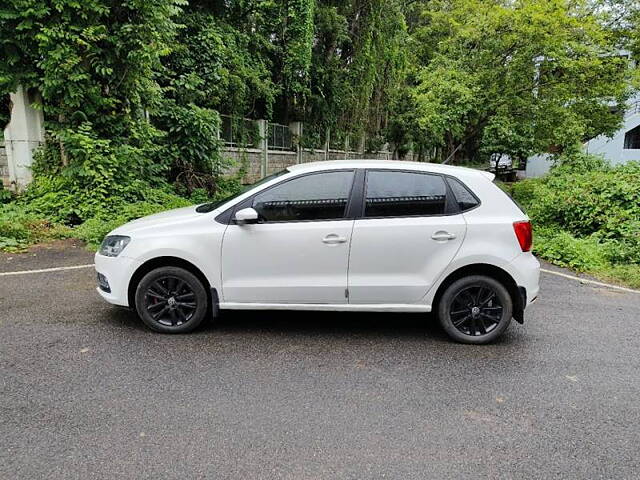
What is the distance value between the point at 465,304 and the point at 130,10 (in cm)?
803

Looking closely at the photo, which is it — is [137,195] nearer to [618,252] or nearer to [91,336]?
[91,336]

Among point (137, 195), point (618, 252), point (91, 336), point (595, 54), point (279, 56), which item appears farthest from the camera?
point (279, 56)

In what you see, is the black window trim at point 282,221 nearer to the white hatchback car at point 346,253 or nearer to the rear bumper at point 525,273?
the white hatchback car at point 346,253

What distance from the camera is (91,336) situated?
4090 millimetres

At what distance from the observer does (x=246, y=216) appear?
3.94m

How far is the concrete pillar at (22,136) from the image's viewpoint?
8992mm

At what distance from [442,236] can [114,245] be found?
3.06 m

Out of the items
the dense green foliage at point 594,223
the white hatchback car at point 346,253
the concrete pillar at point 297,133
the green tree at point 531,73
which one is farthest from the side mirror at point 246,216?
the concrete pillar at point 297,133

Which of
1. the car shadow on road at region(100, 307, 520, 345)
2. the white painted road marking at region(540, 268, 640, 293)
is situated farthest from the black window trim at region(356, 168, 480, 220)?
the white painted road marking at region(540, 268, 640, 293)

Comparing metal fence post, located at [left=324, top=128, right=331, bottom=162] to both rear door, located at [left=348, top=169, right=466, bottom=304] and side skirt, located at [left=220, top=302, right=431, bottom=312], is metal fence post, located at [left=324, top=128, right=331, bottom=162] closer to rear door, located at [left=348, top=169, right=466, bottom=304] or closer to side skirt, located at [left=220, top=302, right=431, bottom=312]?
rear door, located at [left=348, top=169, right=466, bottom=304]

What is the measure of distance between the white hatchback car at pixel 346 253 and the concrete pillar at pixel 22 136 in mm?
6654

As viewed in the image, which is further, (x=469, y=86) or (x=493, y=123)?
(x=493, y=123)

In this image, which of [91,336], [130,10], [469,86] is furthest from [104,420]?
[469,86]

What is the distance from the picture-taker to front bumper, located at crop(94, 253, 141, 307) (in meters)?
4.09
